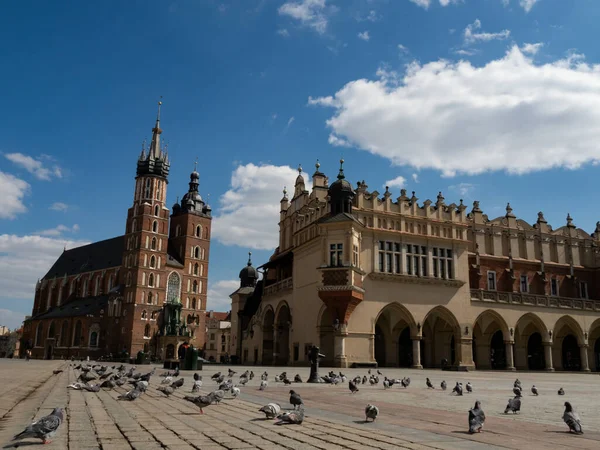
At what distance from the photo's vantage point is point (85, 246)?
411ft

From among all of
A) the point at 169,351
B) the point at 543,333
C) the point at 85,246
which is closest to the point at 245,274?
the point at 169,351

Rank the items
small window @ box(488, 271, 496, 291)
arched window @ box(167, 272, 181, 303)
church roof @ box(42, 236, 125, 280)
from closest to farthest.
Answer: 1. small window @ box(488, 271, 496, 291)
2. arched window @ box(167, 272, 181, 303)
3. church roof @ box(42, 236, 125, 280)

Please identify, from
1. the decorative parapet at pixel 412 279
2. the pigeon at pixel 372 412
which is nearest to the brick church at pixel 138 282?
the decorative parapet at pixel 412 279

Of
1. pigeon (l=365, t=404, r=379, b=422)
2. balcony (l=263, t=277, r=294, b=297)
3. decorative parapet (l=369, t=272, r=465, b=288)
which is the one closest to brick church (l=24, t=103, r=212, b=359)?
balcony (l=263, t=277, r=294, b=297)

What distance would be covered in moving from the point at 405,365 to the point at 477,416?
39982 millimetres

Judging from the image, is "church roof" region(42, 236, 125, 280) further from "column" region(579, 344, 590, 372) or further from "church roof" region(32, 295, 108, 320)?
"column" region(579, 344, 590, 372)

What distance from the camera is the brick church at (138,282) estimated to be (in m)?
94.5

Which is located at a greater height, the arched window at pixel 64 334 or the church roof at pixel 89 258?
the church roof at pixel 89 258

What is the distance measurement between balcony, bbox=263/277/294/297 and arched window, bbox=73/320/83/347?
54.7 metres

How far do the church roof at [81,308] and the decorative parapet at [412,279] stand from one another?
68.7 meters

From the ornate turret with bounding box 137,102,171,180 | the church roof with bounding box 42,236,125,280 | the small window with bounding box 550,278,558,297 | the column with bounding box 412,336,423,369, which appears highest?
the ornate turret with bounding box 137,102,171,180

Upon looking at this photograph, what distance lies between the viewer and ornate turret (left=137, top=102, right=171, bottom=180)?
106 meters

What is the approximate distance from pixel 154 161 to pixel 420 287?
7527 cm

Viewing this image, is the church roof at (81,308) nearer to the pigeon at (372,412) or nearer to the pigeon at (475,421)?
the pigeon at (372,412)
